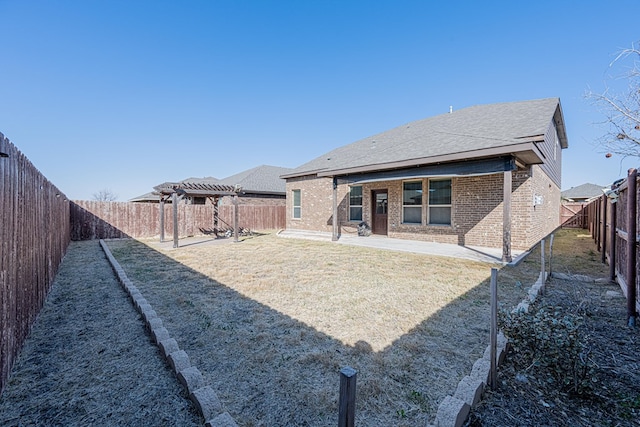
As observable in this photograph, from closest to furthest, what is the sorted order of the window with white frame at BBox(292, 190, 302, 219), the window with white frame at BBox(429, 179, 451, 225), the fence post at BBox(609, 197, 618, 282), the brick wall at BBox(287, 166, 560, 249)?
the fence post at BBox(609, 197, 618, 282) < the brick wall at BBox(287, 166, 560, 249) < the window with white frame at BBox(429, 179, 451, 225) < the window with white frame at BBox(292, 190, 302, 219)

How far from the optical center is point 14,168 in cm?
281

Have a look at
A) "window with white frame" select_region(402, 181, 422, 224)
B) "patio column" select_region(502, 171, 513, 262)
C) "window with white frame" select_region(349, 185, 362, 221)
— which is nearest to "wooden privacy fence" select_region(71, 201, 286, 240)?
"window with white frame" select_region(349, 185, 362, 221)

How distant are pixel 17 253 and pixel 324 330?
333 centimetres

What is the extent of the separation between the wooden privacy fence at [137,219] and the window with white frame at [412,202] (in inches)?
392

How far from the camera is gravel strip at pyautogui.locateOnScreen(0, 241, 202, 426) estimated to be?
191cm

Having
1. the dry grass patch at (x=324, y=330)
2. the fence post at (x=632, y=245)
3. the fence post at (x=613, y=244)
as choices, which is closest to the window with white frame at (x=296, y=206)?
the dry grass patch at (x=324, y=330)

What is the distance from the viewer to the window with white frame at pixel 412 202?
10735mm

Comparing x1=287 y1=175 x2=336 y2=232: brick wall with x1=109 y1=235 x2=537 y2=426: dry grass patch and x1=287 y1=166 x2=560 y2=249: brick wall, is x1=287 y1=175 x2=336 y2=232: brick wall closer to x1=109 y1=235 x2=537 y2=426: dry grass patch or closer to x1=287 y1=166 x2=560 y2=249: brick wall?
x1=287 y1=166 x2=560 y2=249: brick wall

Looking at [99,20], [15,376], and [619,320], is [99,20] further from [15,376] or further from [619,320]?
[619,320]

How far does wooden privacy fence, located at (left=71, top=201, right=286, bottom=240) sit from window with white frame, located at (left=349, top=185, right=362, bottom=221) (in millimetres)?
7190

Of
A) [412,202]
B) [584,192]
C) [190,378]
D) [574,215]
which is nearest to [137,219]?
[412,202]

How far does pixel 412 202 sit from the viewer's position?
429 inches

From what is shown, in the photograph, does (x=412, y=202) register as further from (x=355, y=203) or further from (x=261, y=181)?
(x=261, y=181)

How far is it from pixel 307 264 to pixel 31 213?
5095 millimetres
